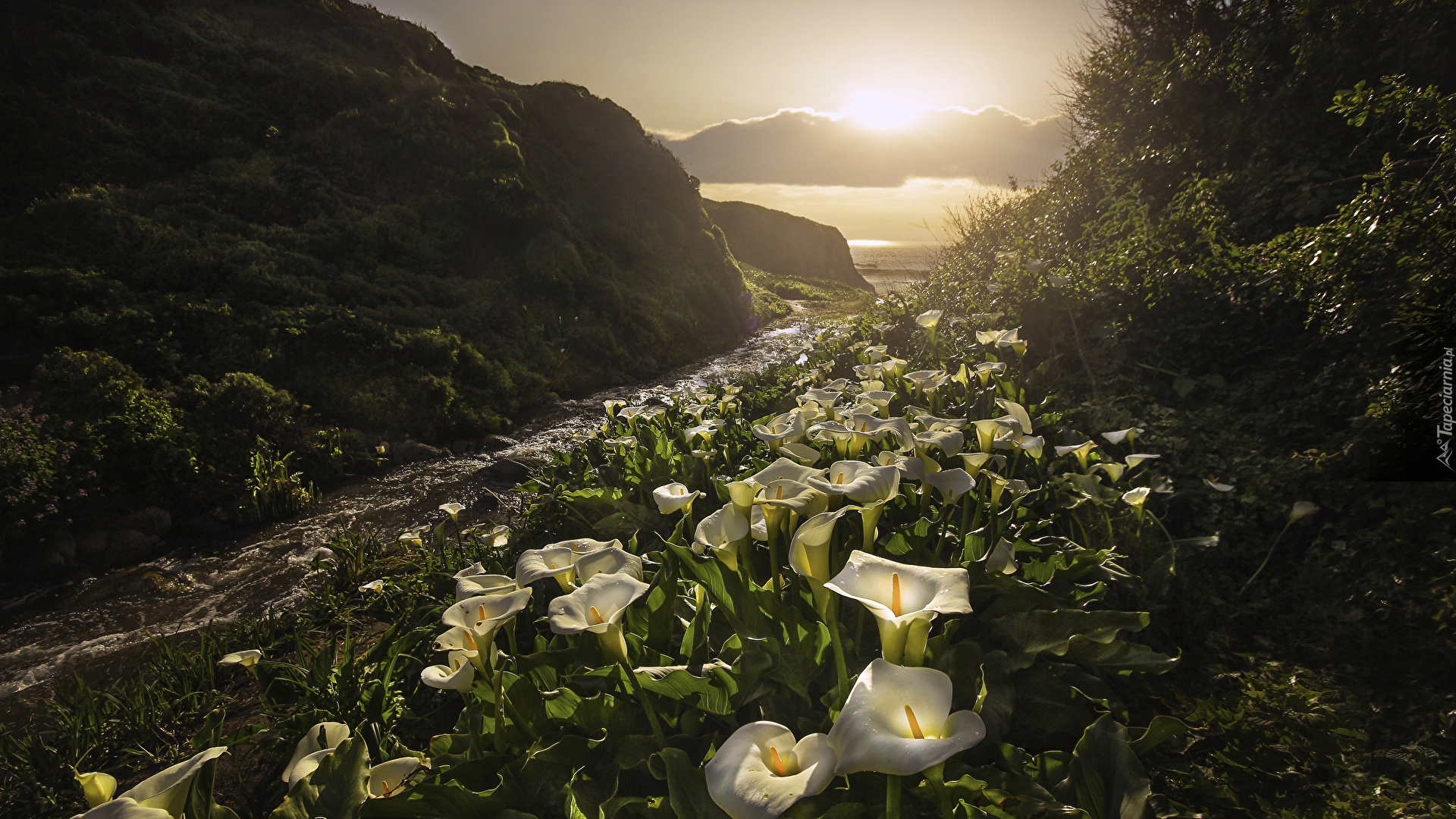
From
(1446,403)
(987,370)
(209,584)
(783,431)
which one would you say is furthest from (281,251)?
(1446,403)

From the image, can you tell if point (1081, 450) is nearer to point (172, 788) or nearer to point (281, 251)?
point (172, 788)

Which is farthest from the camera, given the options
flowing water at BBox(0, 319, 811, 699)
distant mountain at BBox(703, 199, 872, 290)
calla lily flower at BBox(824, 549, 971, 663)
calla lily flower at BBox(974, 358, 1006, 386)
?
distant mountain at BBox(703, 199, 872, 290)

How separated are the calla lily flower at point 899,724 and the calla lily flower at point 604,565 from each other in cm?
91

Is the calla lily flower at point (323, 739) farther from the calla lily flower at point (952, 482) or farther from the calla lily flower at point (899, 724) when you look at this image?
the calla lily flower at point (952, 482)

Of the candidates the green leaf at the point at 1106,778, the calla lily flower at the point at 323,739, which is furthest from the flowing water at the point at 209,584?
the green leaf at the point at 1106,778

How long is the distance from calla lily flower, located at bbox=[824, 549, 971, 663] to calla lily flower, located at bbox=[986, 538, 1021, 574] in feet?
2.44

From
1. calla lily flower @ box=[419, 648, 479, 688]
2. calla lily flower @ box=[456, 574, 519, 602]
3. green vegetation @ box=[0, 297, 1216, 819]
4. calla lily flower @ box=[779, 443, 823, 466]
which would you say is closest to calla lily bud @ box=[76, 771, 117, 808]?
green vegetation @ box=[0, 297, 1216, 819]

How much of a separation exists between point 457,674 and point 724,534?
2.92 feet

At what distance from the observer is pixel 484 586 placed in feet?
5.83

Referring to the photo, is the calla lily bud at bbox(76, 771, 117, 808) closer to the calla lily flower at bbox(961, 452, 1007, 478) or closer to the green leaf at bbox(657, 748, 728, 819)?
the green leaf at bbox(657, 748, 728, 819)

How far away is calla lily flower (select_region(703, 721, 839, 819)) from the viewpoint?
102 cm

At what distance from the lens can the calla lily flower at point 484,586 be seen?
1734 mm

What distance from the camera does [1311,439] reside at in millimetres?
3088

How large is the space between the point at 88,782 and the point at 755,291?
25797 millimetres
